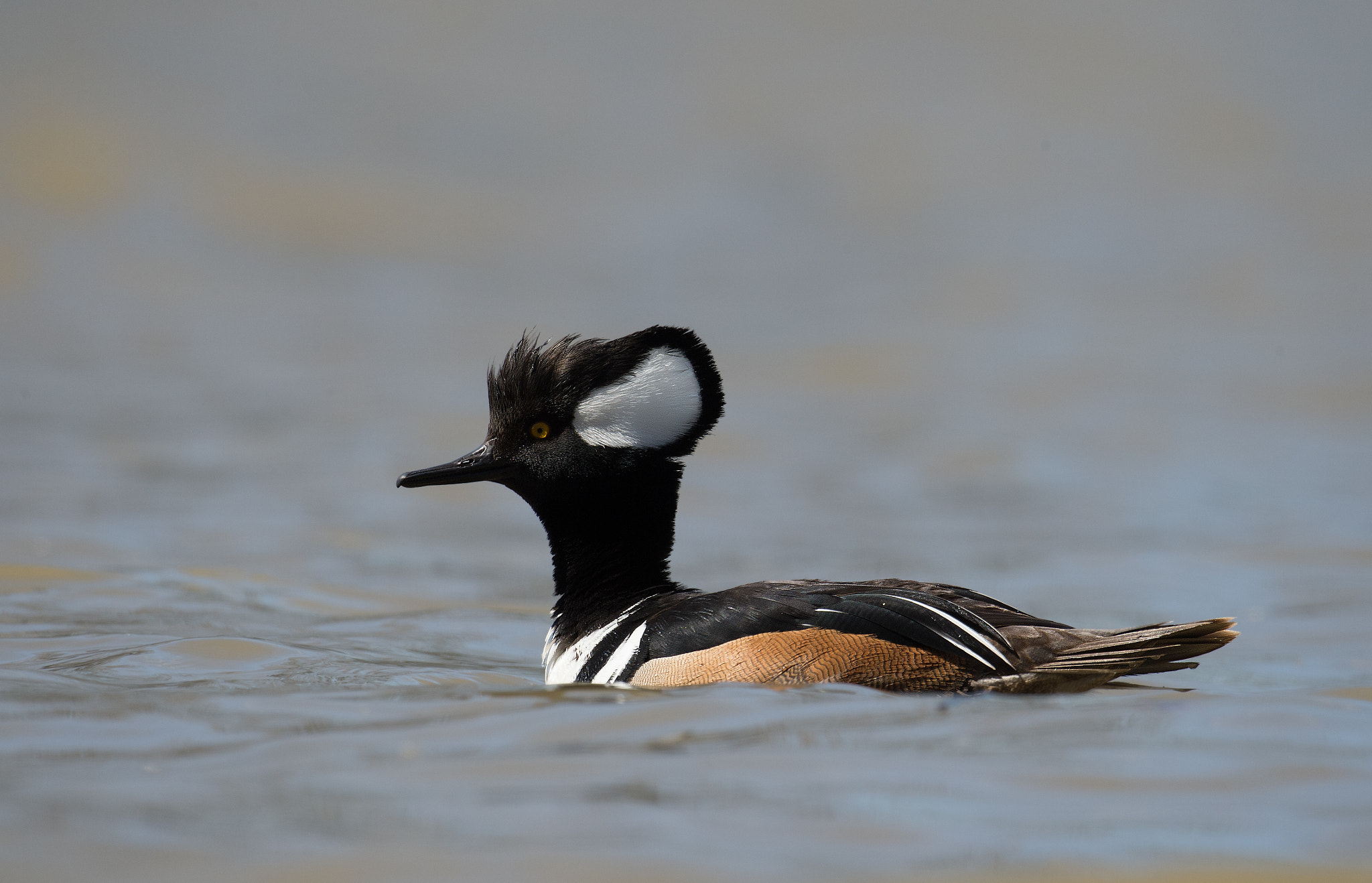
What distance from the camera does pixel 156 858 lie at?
3.12 meters

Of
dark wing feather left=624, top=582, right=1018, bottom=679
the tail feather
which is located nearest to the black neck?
dark wing feather left=624, top=582, right=1018, bottom=679

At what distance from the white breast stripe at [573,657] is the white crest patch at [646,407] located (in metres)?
0.59

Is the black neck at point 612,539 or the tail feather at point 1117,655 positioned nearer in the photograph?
the tail feather at point 1117,655

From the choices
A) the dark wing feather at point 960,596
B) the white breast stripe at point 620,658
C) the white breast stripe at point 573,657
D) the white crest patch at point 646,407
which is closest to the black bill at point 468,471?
the white crest patch at point 646,407

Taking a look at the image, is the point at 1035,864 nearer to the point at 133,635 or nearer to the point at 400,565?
the point at 133,635

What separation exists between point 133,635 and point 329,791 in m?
2.83

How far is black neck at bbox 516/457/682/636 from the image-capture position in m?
5.08

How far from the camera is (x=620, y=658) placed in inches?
185

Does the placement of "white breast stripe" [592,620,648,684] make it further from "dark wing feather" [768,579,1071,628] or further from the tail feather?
the tail feather

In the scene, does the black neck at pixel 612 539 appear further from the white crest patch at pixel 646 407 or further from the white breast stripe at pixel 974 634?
the white breast stripe at pixel 974 634

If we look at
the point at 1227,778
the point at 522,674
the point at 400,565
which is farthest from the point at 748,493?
the point at 1227,778

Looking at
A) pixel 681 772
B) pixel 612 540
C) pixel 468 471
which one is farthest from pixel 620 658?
pixel 681 772

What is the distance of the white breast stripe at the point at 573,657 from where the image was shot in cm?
493

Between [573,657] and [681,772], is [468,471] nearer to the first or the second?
[573,657]
